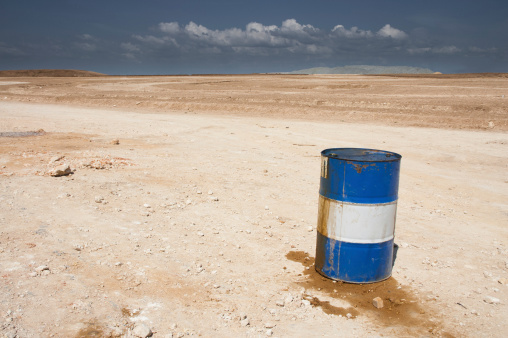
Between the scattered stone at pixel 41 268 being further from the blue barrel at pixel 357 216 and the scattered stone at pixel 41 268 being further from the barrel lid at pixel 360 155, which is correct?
the barrel lid at pixel 360 155

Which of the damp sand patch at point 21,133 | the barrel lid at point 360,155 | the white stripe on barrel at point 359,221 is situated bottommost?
the damp sand patch at point 21,133

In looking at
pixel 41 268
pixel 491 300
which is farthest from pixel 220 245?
pixel 491 300

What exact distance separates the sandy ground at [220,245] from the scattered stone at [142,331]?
19 millimetres

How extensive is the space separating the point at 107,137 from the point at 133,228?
7.77 m

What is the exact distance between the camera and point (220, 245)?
4.92 meters

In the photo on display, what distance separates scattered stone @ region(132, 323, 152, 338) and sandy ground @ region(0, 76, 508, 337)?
0.02 m

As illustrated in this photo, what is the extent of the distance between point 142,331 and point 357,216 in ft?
7.08

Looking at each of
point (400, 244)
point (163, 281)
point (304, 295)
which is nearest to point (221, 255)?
point (163, 281)

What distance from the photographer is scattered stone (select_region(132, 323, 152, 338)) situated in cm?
319

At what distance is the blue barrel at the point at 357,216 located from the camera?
3.96 meters

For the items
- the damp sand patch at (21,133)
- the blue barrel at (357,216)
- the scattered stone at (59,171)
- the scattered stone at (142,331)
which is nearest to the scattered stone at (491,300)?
the blue barrel at (357,216)

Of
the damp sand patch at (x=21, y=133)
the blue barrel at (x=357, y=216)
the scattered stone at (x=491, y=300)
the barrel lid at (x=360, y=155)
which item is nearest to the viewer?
the scattered stone at (x=491, y=300)

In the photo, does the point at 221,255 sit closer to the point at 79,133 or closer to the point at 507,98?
the point at 79,133

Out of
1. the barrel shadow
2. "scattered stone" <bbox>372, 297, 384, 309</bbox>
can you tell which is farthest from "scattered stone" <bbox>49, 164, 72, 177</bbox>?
"scattered stone" <bbox>372, 297, 384, 309</bbox>
